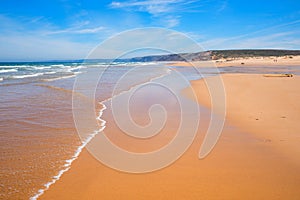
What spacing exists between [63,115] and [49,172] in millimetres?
3651

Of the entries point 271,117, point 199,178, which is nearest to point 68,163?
point 199,178

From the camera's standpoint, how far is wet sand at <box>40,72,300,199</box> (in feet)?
9.89

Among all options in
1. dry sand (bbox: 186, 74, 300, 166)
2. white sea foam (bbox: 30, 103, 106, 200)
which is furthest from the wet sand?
dry sand (bbox: 186, 74, 300, 166)

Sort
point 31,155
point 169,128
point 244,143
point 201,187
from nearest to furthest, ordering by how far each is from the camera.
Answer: point 201,187
point 31,155
point 244,143
point 169,128

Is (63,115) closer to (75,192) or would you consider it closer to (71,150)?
(71,150)

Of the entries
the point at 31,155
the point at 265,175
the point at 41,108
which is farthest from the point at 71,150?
the point at 41,108

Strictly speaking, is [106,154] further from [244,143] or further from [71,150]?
[244,143]

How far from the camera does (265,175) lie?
3490 millimetres

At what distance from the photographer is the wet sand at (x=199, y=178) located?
302cm

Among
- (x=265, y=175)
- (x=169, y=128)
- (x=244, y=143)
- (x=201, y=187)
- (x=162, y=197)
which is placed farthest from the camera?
(x=169, y=128)

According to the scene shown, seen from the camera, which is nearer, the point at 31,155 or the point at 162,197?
the point at 162,197

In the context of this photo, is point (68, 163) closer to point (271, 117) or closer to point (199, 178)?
point (199, 178)

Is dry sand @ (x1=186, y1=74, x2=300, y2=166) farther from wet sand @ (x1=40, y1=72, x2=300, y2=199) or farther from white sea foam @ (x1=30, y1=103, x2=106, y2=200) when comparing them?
white sea foam @ (x1=30, y1=103, x2=106, y2=200)

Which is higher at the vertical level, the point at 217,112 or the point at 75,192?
the point at 217,112
